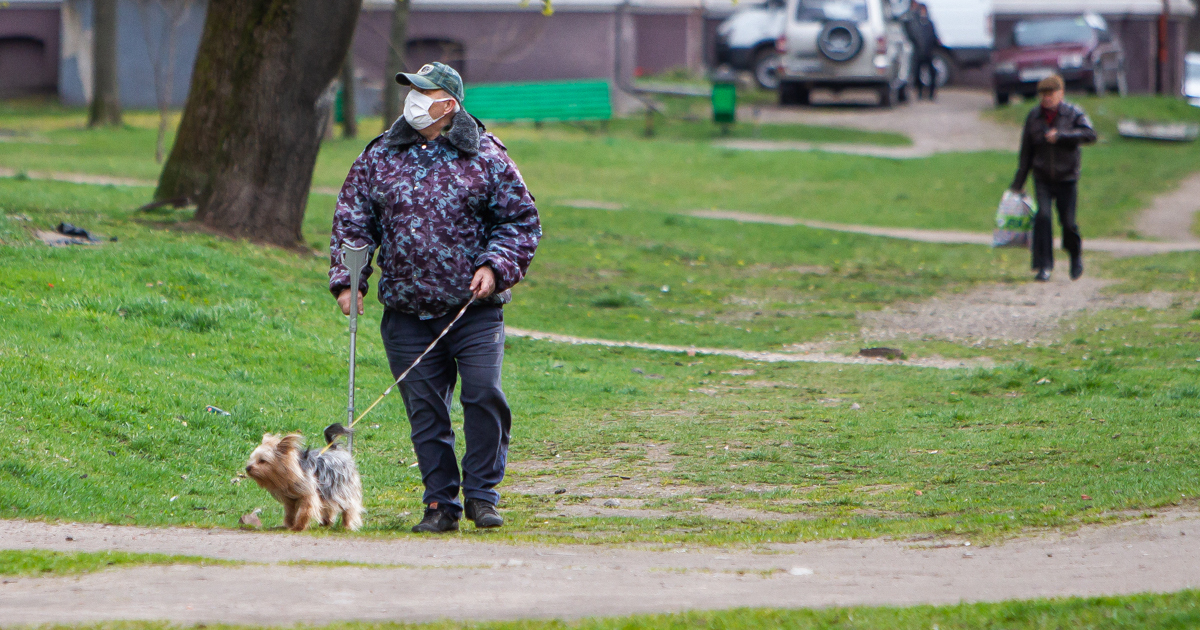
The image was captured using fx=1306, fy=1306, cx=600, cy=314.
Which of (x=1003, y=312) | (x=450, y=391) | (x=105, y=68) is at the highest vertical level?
(x=105, y=68)

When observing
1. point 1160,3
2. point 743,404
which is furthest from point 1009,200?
point 1160,3

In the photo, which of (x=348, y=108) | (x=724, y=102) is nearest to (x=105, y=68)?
(x=348, y=108)

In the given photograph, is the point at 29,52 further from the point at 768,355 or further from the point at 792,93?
the point at 768,355

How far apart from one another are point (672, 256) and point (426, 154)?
1101 centimetres

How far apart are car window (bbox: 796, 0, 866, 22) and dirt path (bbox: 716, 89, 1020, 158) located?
2289mm

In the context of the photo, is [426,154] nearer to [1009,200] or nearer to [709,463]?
[709,463]

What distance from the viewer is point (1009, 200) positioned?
539 inches

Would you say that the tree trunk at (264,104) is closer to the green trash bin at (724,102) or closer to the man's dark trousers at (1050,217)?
the man's dark trousers at (1050,217)

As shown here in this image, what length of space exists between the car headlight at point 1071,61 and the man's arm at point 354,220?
28.9 metres

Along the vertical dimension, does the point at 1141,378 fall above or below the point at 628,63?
below

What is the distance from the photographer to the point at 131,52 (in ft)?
114

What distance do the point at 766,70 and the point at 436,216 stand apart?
31.8 meters

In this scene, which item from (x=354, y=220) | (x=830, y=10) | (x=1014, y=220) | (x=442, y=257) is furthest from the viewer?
(x=830, y=10)

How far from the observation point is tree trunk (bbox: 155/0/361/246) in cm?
1256
